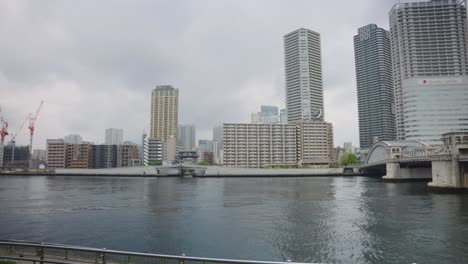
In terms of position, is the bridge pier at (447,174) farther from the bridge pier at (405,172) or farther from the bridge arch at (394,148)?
the bridge arch at (394,148)

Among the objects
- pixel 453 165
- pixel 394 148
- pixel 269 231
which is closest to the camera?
pixel 269 231

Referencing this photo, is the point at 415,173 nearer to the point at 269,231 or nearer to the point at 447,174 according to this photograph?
the point at 447,174

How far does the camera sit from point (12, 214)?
45344 millimetres

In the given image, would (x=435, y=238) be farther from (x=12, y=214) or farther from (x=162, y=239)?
(x=12, y=214)

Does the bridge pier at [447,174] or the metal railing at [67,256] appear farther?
the bridge pier at [447,174]

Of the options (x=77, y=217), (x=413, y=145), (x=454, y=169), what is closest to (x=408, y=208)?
(x=454, y=169)

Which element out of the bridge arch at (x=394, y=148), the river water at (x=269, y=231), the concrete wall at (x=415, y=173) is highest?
the bridge arch at (x=394, y=148)

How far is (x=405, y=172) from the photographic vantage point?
120375mm

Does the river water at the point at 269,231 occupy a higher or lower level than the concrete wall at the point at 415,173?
lower

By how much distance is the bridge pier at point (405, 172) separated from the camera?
11910 cm

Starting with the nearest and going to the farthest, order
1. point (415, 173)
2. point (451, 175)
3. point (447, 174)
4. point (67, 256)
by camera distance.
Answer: point (67, 256) → point (451, 175) → point (447, 174) → point (415, 173)

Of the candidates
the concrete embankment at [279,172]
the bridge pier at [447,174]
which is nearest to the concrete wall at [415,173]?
the bridge pier at [447,174]

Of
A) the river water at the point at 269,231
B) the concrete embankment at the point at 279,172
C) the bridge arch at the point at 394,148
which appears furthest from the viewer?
the concrete embankment at the point at 279,172

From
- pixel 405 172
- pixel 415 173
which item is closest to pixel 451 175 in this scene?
pixel 405 172
